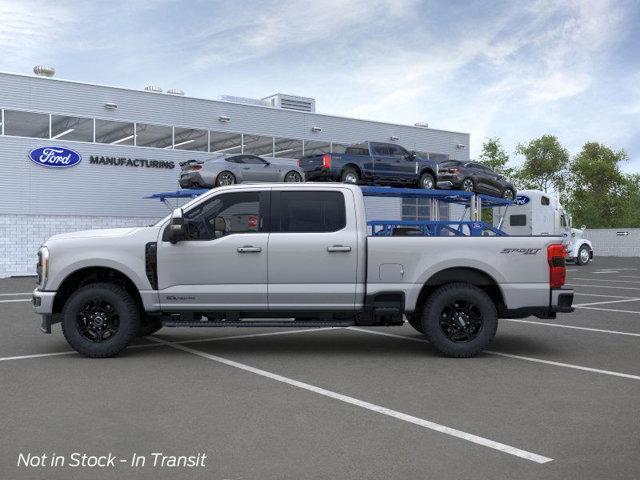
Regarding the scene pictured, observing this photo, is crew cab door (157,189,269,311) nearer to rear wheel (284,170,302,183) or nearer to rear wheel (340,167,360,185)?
rear wheel (340,167,360,185)

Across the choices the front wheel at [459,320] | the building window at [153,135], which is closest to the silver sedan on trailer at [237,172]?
the building window at [153,135]

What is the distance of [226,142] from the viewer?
33.1 metres

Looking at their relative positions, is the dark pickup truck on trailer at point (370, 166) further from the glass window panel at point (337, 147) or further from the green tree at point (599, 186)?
the green tree at point (599, 186)

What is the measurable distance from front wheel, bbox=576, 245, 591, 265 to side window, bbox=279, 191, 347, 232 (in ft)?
97.4

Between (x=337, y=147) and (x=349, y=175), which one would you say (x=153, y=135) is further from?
(x=349, y=175)

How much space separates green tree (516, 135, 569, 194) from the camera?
255 ft

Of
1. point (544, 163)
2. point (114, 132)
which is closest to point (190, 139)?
point (114, 132)

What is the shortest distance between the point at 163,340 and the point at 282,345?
1.74 meters

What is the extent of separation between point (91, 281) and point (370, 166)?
13351 mm

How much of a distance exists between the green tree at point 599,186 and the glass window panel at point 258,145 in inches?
2044

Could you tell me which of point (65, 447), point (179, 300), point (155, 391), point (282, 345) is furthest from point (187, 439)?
point (282, 345)

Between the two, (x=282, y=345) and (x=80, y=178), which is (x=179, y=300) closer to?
(x=282, y=345)

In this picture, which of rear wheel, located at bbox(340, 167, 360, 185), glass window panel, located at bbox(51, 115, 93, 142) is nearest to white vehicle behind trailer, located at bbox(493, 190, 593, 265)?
rear wheel, located at bbox(340, 167, 360, 185)

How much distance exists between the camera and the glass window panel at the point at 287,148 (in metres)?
34.6
